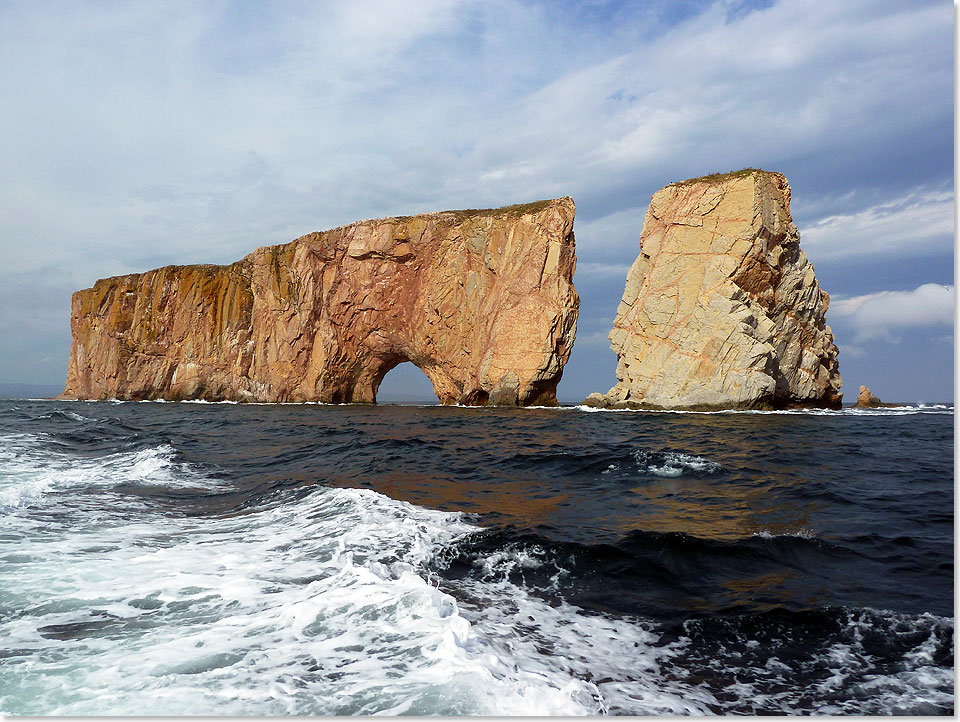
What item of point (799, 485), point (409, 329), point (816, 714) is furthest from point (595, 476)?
point (409, 329)

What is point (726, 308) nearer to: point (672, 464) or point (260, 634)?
point (672, 464)

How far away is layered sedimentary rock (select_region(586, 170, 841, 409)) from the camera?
29.5 m

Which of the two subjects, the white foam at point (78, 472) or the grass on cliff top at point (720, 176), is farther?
the grass on cliff top at point (720, 176)

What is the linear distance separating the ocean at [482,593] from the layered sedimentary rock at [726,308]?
1947 cm

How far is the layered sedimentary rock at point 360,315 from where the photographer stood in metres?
36.5

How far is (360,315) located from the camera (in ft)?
142

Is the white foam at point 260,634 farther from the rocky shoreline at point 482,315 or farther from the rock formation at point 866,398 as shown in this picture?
the rock formation at point 866,398

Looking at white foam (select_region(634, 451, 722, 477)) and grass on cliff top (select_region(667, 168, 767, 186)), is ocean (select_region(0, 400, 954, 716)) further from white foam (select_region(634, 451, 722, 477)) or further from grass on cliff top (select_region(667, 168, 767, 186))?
grass on cliff top (select_region(667, 168, 767, 186))

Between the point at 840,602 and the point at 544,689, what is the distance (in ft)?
10.2

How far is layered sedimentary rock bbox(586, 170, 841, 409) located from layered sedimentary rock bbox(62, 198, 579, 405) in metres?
5.98

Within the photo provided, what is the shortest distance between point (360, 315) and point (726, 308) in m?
27.8

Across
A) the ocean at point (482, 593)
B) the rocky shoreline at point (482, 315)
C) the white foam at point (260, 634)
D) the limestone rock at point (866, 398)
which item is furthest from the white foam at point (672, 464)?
the limestone rock at point (866, 398)

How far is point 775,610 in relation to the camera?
14.2 ft

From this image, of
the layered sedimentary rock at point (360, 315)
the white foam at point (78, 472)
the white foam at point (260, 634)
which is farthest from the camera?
the layered sedimentary rock at point (360, 315)
